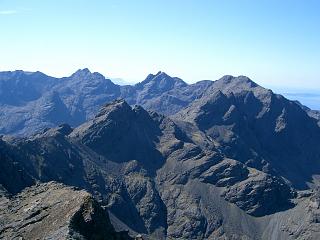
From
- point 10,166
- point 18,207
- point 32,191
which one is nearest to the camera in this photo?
point 18,207

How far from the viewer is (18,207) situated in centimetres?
8769

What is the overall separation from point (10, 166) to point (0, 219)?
10645 cm

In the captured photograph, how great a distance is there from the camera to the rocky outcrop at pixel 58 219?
69.6 metres

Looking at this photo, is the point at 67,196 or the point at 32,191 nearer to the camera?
the point at 67,196

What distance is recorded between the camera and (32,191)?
318ft

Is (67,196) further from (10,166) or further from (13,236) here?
(10,166)

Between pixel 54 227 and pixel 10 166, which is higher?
pixel 54 227

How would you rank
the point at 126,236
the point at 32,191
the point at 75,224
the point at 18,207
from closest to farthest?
1. the point at 75,224
2. the point at 126,236
3. the point at 18,207
4. the point at 32,191

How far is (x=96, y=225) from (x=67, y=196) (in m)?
11.9

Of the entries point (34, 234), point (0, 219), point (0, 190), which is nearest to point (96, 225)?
point (34, 234)

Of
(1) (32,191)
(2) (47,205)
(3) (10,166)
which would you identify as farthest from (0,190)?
(3) (10,166)

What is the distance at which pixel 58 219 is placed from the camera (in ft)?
238

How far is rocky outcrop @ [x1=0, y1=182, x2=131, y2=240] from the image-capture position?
6956cm

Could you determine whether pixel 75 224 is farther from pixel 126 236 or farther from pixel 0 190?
pixel 0 190
